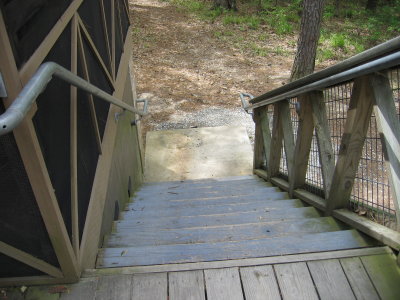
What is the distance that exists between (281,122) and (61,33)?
235 centimetres

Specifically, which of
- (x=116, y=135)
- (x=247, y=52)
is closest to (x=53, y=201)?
(x=116, y=135)

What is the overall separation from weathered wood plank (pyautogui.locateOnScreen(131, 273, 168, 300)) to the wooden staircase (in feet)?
0.46

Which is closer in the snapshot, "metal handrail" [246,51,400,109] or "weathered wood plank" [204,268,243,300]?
"metal handrail" [246,51,400,109]

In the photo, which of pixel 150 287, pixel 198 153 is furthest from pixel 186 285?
pixel 198 153

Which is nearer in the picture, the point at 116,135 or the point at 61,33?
the point at 61,33

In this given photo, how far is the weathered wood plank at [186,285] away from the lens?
1766mm

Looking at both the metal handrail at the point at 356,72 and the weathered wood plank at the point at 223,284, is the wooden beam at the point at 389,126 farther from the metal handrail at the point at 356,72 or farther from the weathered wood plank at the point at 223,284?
the weathered wood plank at the point at 223,284

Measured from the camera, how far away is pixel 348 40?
11.1 m

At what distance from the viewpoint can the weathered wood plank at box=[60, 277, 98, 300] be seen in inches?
69.5

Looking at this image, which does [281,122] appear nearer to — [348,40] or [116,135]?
[116,135]

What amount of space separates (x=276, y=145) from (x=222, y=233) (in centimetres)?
182

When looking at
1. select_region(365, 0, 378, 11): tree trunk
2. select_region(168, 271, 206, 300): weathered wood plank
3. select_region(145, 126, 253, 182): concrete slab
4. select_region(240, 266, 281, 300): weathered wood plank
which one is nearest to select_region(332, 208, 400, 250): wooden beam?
select_region(240, 266, 281, 300): weathered wood plank

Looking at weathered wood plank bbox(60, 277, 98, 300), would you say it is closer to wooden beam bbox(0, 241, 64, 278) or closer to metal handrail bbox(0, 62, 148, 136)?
wooden beam bbox(0, 241, 64, 278)

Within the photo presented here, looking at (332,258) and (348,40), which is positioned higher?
(332,258)
